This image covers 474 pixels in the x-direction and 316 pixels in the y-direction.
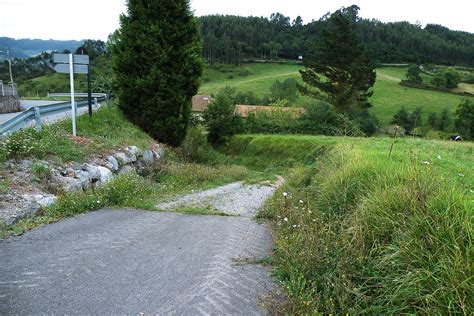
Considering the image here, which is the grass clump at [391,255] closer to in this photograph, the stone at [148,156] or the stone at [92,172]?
the stone at [92,172]

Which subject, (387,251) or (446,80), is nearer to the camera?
(387,251)

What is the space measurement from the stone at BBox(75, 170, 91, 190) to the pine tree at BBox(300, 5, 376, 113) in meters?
40.3

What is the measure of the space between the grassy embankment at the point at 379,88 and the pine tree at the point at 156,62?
5223 cm

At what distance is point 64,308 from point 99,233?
2792mm

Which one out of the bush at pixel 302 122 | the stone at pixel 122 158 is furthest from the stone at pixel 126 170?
the bush at pixel 302 122

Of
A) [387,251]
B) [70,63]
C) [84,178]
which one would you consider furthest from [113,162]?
[387,251]

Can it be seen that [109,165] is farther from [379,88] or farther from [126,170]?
[379,88]

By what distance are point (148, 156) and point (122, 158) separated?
9.05ft

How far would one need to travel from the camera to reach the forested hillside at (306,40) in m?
120

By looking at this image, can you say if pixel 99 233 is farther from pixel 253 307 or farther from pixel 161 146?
pixel 161 146

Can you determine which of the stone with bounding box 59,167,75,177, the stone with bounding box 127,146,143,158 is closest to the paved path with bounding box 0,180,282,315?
the stone with bounding box 59,167,75,177

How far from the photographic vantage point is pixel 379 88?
88.8 meters

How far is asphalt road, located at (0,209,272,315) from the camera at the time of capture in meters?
4.58

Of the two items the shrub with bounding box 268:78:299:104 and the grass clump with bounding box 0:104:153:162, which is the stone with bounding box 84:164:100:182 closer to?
the grass clump with bounding box 0:104:153:162
